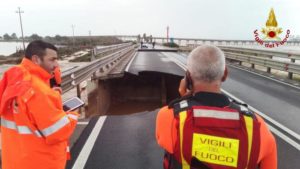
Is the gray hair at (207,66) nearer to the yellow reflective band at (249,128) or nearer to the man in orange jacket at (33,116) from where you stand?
the yellow reflective band at (249,128)

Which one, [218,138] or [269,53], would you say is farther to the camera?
[269,53]

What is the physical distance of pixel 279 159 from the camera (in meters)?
4.67

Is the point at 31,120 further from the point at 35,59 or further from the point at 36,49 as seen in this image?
the point at 36,49

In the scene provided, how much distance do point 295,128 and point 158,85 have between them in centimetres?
1016

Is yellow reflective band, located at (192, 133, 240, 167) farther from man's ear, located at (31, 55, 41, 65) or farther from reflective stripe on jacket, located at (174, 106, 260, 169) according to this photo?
man's ear, located at (31, 55, 41, 65)

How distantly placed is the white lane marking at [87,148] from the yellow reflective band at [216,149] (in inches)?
109

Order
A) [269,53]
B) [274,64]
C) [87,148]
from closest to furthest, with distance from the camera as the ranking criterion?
[87,148] < [274,64] < [269,53]

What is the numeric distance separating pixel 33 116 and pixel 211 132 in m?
1.34

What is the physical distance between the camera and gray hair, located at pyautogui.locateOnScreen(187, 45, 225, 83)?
1.97 metres

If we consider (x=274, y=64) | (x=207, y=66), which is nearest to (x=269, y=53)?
(x=274, y=64)

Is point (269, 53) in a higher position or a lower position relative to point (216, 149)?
lower

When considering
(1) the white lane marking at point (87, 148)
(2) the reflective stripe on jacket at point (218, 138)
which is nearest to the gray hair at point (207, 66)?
(2) the reflective stripe on jacket at point (218, 138)

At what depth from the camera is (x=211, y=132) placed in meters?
1.81

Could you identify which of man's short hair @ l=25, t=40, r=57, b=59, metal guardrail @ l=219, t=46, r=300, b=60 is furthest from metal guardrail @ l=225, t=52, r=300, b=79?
man's short hair @ l=25, t=40, r=57, b=59
